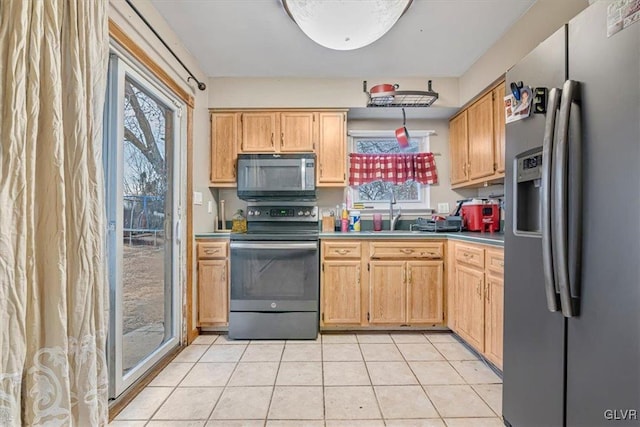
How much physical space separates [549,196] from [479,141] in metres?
1.88

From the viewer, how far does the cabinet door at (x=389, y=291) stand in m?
2.69

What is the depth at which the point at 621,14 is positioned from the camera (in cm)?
86

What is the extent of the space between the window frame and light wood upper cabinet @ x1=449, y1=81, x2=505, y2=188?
0.27 metres

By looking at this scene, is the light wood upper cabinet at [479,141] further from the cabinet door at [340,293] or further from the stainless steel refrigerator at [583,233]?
the cabinet door at [340,293]

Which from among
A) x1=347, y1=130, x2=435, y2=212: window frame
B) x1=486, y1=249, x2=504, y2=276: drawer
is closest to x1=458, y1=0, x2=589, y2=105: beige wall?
x1=347, y1=130, x2=435, y2=212: window frame

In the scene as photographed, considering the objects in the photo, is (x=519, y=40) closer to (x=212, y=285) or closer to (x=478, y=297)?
(x=478, y=297)

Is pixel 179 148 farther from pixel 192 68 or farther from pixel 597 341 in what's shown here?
pixel 597 341

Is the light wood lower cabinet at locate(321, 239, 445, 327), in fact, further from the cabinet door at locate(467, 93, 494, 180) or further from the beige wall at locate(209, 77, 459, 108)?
the beige wall at locate(209, 77, 459, 108)

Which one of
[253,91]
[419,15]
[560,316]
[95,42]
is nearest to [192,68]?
[253,91]

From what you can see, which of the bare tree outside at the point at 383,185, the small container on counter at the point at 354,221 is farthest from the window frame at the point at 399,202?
the small container on counter at the point at 354,221

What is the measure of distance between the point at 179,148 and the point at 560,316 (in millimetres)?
2623

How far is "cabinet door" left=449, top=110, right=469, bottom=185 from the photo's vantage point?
297cm

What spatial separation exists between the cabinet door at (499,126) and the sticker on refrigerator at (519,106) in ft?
3.74

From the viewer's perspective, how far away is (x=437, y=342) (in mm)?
2549
